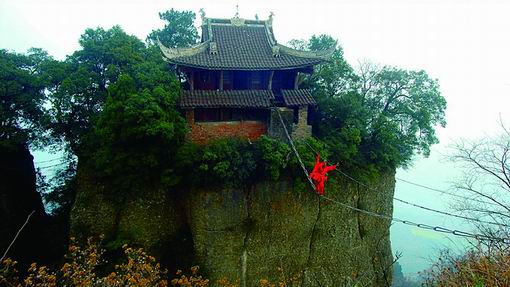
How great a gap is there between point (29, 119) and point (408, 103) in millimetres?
19922

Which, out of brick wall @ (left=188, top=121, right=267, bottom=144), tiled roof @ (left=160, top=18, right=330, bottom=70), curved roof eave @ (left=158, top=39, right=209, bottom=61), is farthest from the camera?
brick wall @ (left=188, top=121, right=267, bottom=144)

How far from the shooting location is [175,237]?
17203 millimetres

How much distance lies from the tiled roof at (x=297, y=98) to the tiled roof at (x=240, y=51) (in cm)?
133

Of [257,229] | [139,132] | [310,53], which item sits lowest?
[257,229]

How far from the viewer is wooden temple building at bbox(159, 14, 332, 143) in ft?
56.7

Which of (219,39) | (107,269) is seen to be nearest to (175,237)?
(107,269)

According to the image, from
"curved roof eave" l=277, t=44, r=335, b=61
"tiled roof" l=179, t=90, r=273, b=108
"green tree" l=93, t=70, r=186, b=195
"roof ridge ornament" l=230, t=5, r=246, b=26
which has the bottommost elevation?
"green tree" l=93, t=70, r=186, b=195

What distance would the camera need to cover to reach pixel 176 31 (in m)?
24.5

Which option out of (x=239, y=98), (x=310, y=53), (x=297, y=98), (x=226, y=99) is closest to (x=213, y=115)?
(x=226, y=99)

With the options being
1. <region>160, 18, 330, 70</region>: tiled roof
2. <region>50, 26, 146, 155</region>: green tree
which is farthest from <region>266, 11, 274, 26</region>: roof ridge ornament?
<region>50, 26, 146, 155</region>: green tree

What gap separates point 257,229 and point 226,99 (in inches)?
240

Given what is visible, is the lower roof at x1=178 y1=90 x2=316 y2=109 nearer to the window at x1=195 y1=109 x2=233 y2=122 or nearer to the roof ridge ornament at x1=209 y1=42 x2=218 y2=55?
the window at x1=195 y1=109 x2=233 y2=122

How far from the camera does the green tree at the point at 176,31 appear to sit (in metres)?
24.3

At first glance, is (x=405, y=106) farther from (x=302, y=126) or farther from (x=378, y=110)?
(x=302, y=126)
